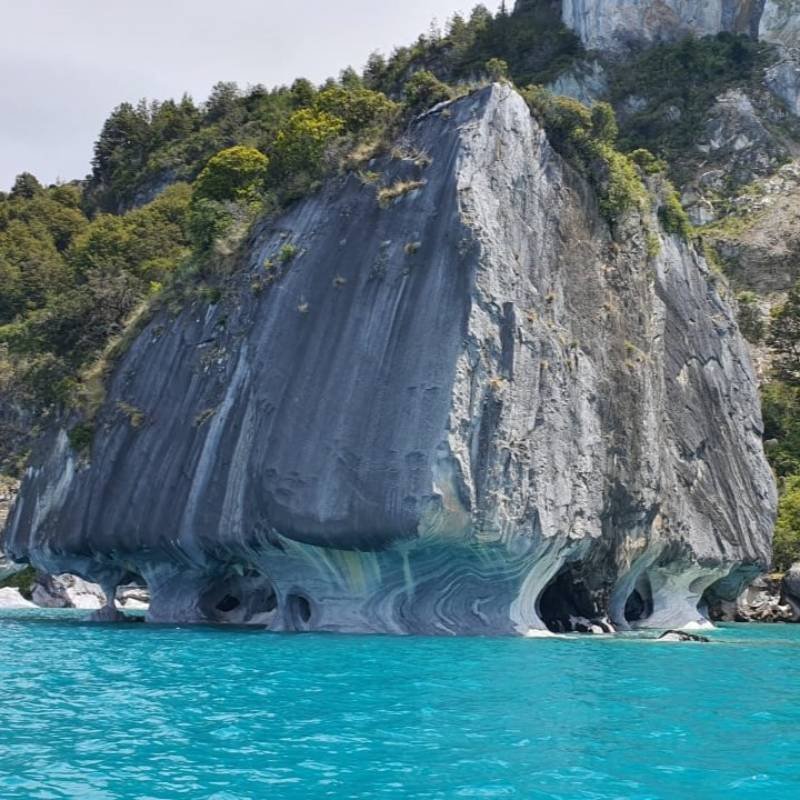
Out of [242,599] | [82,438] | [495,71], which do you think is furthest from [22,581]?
[495,71]

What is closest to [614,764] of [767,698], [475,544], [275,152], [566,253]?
[767,698]

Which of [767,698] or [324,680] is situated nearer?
[767,698]

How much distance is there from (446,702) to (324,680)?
3.51 meters

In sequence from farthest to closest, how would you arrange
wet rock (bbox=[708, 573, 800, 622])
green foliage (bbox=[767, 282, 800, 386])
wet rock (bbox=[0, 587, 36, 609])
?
green foliage (bbox=[767, 282, 800, 386]) < wet rock (bbox=[0, 587, 36, 609]) < wet rock (bbox=[708, 573, 800, 622])

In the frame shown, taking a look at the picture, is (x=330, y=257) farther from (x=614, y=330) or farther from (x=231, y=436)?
(x=614, y=330)

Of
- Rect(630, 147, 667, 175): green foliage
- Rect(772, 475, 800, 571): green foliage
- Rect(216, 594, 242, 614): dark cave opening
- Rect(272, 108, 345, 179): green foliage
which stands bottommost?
Rect(216, 594, 242, 614): dark cave opening

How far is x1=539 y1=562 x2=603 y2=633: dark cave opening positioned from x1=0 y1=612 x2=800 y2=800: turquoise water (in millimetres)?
12883

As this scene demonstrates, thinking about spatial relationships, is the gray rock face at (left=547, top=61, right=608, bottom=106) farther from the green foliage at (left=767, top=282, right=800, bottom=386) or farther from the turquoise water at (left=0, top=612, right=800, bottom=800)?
the turquoise water at (left=0, top=612, right=800, bottom=800)

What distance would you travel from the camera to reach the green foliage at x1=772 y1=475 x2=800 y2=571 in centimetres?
5725

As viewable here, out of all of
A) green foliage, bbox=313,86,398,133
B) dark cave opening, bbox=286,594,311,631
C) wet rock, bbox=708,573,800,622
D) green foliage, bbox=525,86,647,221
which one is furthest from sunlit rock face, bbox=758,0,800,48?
dark cave opening, bbox=286,594,311,631

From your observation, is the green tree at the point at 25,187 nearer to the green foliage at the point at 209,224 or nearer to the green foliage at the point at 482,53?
the green foliage at the point at 482,53

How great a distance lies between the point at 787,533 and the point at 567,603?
20.7 metres

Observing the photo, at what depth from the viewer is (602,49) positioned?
100562 mm

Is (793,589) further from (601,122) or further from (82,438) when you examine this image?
(82,438)
